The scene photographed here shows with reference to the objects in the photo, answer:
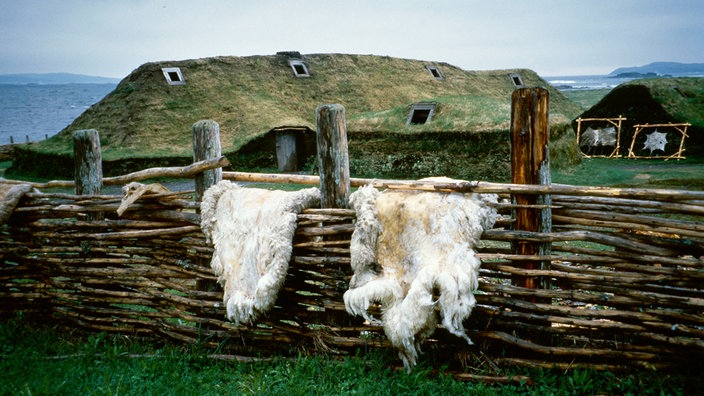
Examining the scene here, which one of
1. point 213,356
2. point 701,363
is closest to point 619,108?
point 701,363

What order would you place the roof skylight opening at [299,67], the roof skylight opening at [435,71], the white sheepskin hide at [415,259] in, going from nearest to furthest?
1. the white sheepskin hide at [415,259]
2. the roof skylight opening at [299,67]
3. the roof skylight opening at [435,71]

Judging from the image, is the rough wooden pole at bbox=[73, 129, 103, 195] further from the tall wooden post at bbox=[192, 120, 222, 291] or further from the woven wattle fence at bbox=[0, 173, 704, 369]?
the tall wooden post at bbox=[192, 120, 222, 291]

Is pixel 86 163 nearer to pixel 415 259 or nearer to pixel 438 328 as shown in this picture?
pixel 415 259

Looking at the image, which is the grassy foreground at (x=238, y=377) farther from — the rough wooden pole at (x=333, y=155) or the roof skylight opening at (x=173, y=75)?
the roof skylight opening at (x=173, y=75)

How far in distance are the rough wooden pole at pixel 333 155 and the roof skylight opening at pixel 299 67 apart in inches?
744

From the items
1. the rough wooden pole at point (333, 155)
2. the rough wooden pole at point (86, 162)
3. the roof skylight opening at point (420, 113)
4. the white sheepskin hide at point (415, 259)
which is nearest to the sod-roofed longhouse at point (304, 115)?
the roof skylight opening at point (420, 113)

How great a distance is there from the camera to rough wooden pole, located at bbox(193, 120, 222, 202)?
365 cm

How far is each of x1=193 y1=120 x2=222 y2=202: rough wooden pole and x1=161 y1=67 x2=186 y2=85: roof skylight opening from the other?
1668 cm

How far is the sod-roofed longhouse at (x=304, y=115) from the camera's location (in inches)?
535

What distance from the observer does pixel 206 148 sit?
3674 mm

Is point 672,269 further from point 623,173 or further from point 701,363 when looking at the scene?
point 623,173

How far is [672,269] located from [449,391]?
1.45 metres

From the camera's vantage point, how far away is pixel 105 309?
156 inches

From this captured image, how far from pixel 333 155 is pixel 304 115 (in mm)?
16638
